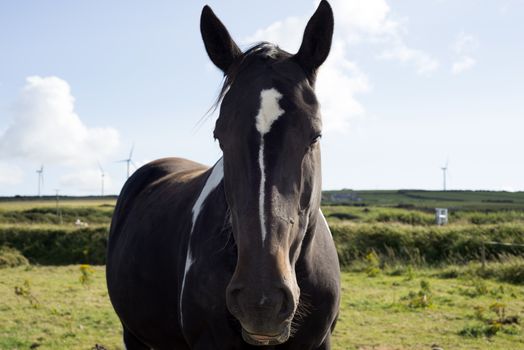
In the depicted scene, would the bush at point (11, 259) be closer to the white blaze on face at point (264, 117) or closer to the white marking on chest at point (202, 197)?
the white marking on chest at point (202, 197)

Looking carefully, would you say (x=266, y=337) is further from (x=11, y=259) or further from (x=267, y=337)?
(x=11, y=259)

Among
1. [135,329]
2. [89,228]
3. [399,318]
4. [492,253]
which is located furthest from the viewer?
[89,228]

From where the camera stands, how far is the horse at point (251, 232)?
205 centimetres

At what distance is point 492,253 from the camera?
671 inches

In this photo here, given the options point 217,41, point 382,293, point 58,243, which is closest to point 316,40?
Answer: point 217,41

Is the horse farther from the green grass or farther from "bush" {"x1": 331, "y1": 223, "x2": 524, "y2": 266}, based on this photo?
"bush" {"x1": 331, "y1": 223, "x2": 524, "y2": 266}

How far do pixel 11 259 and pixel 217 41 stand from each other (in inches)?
855

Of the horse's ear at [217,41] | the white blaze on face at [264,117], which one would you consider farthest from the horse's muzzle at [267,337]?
the horse's ear at [217,41]

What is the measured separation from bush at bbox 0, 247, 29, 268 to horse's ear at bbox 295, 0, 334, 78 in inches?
842

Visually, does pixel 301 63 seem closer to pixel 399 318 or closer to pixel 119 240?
pixel 119 240

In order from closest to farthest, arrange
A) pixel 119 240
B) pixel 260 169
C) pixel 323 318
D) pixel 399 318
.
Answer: pixel 260 169, pixel 323 318, pixel 119 240, pixel 399 318

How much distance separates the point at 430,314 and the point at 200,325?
8027 millimetres

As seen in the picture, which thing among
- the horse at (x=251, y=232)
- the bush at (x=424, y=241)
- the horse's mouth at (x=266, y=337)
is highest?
the horse at (x=251, y=232)

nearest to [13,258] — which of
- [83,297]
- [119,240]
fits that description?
[83,297]
